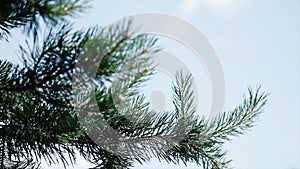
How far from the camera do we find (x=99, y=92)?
1.68 ft

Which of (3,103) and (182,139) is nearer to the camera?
(3,103)

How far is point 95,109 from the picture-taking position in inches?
21.4

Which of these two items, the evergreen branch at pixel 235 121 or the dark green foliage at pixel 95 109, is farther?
the evergreen branch at pixel 235 121

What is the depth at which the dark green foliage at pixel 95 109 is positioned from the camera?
44 centimetres

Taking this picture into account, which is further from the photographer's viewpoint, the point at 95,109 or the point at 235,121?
the point at 235,121

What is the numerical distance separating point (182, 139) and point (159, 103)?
3.0 inches

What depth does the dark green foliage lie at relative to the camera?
0.44m

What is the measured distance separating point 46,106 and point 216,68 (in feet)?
0.84

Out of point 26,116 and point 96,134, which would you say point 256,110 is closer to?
point 96,134

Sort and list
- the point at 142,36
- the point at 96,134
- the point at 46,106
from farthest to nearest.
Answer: the point at 96,134 → the point at 46,106 → the point at 142,36

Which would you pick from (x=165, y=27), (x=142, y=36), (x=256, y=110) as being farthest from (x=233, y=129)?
(x=142, y=36)

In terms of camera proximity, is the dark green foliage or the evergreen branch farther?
the evergreen branch

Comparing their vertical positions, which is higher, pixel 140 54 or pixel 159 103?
pixel 159 103

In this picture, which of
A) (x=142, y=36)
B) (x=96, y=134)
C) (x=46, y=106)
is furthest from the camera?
(x=96, y=134)
